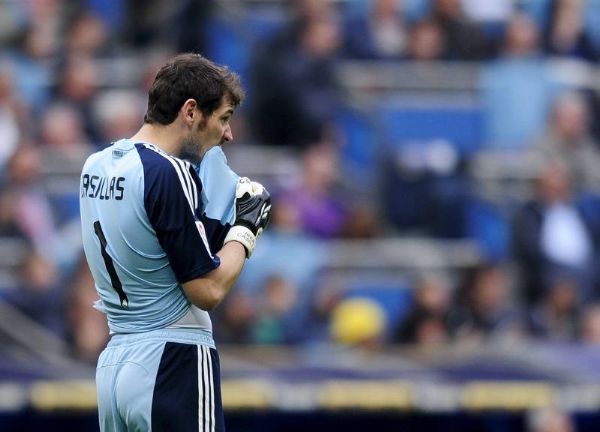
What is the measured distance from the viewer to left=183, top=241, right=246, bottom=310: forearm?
14.8ft

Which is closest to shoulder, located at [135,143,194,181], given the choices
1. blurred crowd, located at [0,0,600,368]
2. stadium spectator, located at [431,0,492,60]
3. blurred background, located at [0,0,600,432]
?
blurred background, located at [0,0,600,432]

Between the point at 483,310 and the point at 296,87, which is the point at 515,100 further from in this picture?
the point at 483,310

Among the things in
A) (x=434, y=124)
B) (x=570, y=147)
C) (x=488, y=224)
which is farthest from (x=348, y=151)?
(x=570, y=147)

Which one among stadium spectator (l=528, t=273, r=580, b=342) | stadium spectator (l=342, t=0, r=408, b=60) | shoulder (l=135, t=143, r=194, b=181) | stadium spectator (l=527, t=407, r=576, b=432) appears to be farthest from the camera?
stadium spectator (l=342, t=0, r=408, b=60)

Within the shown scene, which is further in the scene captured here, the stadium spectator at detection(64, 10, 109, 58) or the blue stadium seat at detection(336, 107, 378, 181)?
the blue stadium seat at detection(336, 107, 378, 181)

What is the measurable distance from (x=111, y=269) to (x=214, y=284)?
339mm

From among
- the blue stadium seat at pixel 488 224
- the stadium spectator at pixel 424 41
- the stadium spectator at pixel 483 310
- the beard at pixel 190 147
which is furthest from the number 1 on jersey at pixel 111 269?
the stadium spectator at pixel 424 41

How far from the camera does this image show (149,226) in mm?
4527

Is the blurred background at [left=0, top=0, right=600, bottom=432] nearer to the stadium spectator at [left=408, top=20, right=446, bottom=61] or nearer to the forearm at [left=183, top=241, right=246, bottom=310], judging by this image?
the stadium spectator at [left=408, top=20, right=446, bottom=61]

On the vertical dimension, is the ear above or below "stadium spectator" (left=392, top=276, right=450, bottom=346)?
above

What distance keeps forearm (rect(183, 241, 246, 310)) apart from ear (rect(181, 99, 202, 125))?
0.44 m

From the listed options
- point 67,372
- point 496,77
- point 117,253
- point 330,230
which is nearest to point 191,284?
point 117,253

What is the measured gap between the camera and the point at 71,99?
1083 cm

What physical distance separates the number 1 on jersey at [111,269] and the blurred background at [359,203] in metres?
3.73
